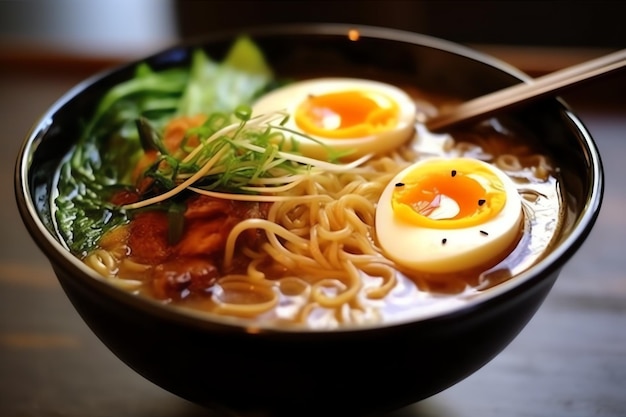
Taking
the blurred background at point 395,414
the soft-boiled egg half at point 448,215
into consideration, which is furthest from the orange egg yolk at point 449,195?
the blurred background at point 395,414

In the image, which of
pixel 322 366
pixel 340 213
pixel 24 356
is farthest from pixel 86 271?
pixel 24 356

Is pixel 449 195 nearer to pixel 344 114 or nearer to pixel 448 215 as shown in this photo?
pixel 448 215

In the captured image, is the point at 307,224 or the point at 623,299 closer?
the point at 307,224

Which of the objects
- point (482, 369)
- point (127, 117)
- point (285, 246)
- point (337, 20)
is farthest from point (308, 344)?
point (337, 20)

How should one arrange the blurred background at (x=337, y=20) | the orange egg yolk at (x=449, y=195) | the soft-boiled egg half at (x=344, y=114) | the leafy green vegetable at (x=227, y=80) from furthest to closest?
the blurred background at (x=337, y=20), the leafy green vegetable at (x=227, y=80), the soft-boiled egg half at (x=344, y=114), the orange egg yolk at (x=449, y=195)

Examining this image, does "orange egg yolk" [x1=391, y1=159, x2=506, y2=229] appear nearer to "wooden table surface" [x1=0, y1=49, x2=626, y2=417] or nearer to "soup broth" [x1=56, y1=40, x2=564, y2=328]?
"soup broth" [x1=56, y1=40, x2=564, y2=328]

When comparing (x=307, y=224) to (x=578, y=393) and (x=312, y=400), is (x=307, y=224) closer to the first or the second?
(x=312, y=400)

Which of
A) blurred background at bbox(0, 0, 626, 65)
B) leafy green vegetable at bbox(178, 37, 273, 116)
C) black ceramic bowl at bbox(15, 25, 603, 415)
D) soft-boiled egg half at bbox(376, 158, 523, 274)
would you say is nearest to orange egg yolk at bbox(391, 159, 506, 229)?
soft-boiled egg half at bbox(376, 158, 523, 274)

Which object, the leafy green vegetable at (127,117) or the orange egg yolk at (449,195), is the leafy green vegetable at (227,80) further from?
the orange egg yolk at (449,195)
